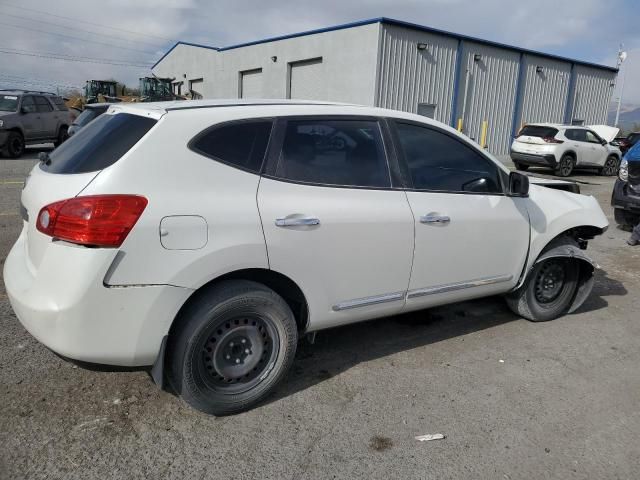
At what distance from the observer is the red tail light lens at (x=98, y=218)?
8.49 ft

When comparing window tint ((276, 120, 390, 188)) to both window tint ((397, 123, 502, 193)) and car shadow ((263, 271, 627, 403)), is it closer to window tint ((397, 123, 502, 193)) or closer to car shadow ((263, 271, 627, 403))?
window tint ((397, 123, 502, 193))

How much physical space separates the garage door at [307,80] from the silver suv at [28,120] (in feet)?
35.7

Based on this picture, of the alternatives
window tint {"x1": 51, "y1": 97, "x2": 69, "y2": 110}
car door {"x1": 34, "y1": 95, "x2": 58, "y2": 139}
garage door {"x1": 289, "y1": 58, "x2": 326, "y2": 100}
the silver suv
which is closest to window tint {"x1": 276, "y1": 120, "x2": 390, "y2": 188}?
the silver suv

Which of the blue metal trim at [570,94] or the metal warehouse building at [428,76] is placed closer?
the metal warehouse building at [428,76]

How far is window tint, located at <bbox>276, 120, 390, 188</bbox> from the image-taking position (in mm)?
3205

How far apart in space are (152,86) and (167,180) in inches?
1424

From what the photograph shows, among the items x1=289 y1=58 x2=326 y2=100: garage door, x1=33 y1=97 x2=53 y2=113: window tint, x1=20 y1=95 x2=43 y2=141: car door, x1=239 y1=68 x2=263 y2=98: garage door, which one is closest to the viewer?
x1=20 y1=95 x2=43 y2=141: car door

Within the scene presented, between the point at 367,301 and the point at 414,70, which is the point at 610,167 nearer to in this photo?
the point at 414,70

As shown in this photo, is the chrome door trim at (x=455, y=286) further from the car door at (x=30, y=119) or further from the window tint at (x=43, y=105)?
the window tint at (x=43, y=105)

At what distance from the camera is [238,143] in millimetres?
3029

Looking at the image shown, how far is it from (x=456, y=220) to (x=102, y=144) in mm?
2296

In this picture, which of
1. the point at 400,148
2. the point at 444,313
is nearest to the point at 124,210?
the point at 400,148

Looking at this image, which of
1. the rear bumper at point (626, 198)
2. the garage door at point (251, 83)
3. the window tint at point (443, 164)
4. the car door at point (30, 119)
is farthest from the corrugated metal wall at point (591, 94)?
the window tint at point (443, 164)

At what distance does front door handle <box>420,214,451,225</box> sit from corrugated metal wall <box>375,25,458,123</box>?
704 inches
